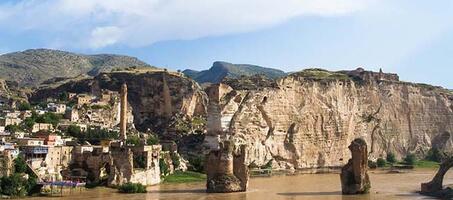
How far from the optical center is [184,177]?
5025 cm

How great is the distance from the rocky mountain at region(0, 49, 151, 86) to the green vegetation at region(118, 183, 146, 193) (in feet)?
248

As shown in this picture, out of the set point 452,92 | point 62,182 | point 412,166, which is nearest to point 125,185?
point 62,182

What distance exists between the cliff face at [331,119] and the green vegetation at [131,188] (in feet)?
88.2

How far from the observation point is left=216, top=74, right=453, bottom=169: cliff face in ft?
228

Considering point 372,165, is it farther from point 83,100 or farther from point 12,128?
point 12,128

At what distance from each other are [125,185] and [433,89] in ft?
223

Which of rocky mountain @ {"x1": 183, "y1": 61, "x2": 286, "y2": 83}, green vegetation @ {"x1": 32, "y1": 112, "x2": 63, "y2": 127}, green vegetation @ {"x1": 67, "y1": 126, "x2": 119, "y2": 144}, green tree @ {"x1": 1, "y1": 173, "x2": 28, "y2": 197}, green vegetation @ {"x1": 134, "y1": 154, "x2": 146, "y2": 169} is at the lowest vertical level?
green tree @ {"x1": 1, "y1": 173, "x2": 28, "y2": 197}

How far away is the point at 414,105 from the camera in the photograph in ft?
300

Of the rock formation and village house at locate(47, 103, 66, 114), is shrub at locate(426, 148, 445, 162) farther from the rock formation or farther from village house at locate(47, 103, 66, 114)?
village house at locate(47, 103, 66, 114)

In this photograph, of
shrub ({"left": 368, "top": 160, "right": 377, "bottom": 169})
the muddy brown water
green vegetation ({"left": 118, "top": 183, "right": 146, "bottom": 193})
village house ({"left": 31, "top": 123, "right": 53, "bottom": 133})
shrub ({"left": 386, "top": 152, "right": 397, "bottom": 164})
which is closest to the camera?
the muddy brown water

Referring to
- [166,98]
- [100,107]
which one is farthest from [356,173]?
[166,98]

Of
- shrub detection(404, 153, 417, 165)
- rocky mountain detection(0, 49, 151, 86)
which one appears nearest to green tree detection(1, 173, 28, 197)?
shrub detection(404, 153, 417, 165)

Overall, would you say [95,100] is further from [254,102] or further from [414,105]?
[414,105]

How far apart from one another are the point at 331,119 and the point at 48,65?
70.2 meters
